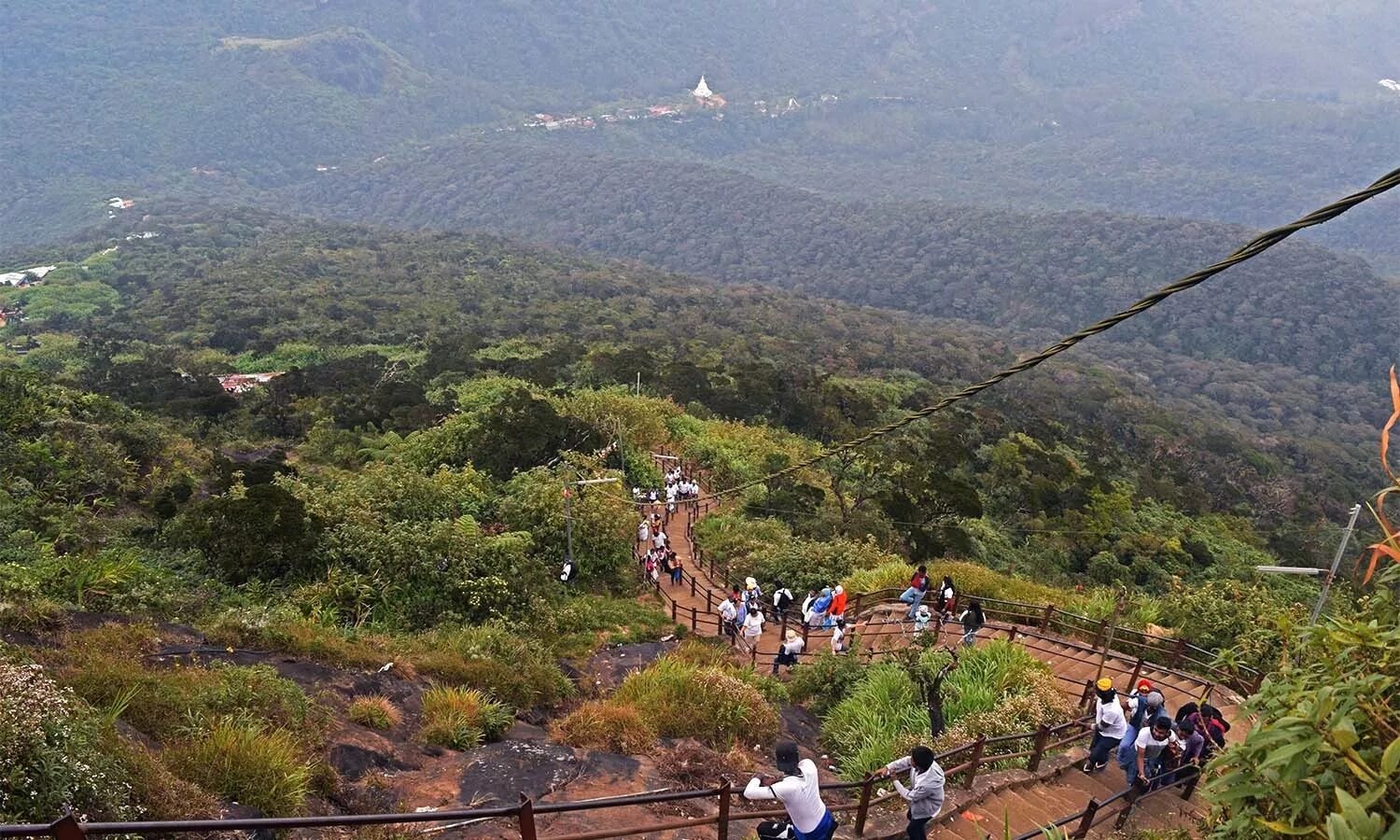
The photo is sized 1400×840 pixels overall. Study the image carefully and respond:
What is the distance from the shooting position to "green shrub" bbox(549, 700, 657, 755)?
8.41 metres

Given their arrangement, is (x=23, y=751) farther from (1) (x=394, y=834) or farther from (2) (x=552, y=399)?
(2) (x=552, y=399)

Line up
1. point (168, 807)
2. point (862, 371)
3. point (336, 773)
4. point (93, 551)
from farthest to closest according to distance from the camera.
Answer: point (862, 371), point (93, 551), point (336, 773), point (168, 807)

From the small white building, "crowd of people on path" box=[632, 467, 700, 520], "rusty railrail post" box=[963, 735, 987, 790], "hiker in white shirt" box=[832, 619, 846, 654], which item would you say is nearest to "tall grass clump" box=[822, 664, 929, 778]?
"rusty railrail post" box=[963, 735, 987, 790]

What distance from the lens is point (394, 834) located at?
18.3 ft

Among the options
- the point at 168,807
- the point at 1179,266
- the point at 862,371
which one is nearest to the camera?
the point at 168,807

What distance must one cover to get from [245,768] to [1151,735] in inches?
300

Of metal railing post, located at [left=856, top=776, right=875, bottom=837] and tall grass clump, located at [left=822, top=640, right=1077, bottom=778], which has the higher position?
metal railing post, located at [left=856, top=776, right=875, bottom=837]

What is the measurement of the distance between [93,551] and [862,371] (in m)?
54.9

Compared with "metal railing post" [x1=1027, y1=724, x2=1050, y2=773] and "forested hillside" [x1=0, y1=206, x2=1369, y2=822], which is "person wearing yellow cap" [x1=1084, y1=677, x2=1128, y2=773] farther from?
"forested hillside" [x1=0, y1=206, x2=1369, y2=822]

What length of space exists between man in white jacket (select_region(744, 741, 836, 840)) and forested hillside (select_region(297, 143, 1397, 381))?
109378 mm

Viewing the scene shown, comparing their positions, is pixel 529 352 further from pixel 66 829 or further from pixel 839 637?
pixel 66 829

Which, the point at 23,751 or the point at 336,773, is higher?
the point at 23,751

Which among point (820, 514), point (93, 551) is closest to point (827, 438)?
point (820, 514)

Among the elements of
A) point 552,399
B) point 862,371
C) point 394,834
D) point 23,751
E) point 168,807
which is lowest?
point 862,371
